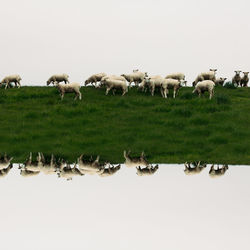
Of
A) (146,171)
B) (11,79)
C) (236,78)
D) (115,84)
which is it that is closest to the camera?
(146,171)

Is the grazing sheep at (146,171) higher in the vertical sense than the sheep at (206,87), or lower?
lower

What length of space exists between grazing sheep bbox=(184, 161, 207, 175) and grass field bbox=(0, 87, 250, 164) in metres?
0.77

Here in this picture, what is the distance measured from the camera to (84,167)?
1873 centimetres

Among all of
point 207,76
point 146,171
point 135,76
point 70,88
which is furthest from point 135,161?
point 207,76

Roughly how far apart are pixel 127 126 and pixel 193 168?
6.36 m

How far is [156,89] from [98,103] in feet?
16.5

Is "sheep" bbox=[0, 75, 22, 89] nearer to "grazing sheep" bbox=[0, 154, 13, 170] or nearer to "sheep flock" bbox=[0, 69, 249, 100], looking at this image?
"sheep flock" bbox=[0, 69, 249, 100]

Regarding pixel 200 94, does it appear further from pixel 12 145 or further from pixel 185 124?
pixel 12 145

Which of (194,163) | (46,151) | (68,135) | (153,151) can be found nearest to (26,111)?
(68,135)

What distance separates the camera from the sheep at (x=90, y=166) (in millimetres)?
18219

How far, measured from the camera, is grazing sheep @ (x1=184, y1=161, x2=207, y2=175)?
18297mm

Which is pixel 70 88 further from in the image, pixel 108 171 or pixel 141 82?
pixel 108 171

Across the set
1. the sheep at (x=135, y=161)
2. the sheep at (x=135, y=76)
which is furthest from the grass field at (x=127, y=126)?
the sheep at (x=135, y=76)

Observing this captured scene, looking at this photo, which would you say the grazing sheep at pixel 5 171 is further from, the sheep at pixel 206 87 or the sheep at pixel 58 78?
the sheep at pixel 58 78
